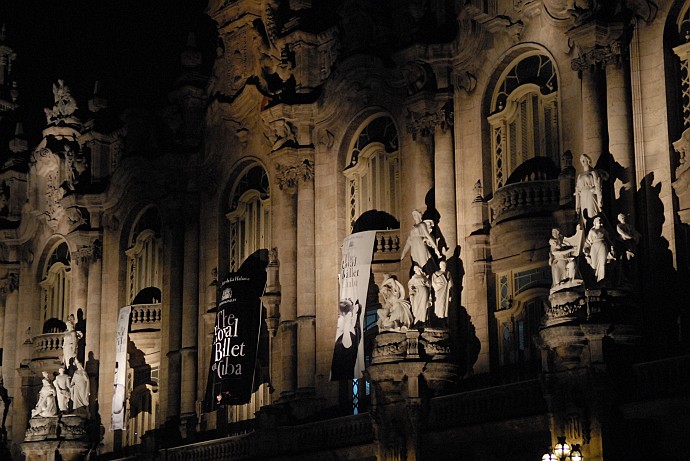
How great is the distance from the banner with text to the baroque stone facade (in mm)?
858

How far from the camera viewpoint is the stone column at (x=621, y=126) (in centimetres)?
3531

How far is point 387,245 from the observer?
43156mm

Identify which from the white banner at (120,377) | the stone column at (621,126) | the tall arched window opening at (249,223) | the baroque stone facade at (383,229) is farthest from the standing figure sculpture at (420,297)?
the white banner at (120,377)

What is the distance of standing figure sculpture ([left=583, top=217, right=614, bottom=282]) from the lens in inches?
1319

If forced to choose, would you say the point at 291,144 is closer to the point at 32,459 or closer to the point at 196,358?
the point at 196,358

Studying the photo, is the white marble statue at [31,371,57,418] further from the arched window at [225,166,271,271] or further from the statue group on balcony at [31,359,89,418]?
the arched window at [225,166,271,271]

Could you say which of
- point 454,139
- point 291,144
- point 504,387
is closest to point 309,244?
point 291,144

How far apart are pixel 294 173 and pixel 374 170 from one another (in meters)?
2.91

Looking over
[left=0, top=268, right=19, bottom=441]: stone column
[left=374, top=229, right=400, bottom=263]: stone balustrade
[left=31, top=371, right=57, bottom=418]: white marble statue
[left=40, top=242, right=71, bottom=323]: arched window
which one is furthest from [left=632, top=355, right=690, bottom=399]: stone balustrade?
[left=0, top=268, right=19, bottom=441]: stone column

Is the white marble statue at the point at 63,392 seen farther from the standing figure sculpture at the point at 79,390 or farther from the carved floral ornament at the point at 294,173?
the carved floral ornament at the point at 294,173

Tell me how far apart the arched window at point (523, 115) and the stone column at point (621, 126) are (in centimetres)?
271

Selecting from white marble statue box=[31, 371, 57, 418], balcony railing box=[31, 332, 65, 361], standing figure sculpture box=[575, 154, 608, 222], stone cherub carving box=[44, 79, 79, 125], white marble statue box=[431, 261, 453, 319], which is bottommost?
white marble statue box=[31, 371, 57, 418]

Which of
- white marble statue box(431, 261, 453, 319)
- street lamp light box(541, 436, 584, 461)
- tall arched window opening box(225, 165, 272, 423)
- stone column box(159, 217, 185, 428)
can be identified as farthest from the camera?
stone column box(159, 217, 185, 428)

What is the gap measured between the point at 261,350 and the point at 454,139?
35.0ft
